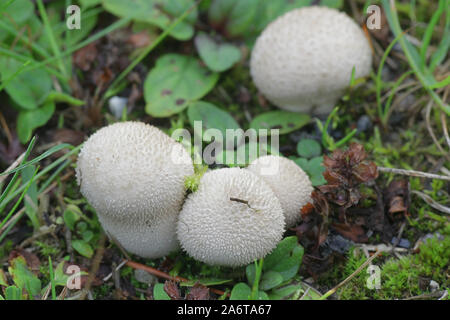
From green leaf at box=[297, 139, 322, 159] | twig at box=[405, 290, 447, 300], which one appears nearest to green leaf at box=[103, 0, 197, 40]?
green leaf at box=[297, 139, 322, 159]

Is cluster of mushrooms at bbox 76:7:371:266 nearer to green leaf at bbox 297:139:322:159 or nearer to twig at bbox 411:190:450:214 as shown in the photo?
green leaf at bbox 297:139:322:159

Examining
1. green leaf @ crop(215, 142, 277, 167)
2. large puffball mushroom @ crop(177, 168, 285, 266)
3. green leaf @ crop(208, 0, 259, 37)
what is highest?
green leaf @ crop(208, 0, 259, 37)

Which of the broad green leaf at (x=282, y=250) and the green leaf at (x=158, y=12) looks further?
the green leaf at (x=158, y=12)

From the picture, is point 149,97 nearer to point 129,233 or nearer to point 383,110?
point 129,233

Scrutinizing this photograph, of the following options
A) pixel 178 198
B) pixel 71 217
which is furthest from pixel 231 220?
pixel 71 217

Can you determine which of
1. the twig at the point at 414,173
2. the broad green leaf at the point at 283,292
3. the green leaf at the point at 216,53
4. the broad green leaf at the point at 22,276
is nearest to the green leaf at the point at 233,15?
the green leaf at the point at 216,53

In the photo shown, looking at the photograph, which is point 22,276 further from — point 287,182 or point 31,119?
point 287,182

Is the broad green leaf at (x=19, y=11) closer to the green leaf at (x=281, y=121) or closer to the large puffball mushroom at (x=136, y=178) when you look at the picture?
the large puffball mushroom at (x=136, y=178)
